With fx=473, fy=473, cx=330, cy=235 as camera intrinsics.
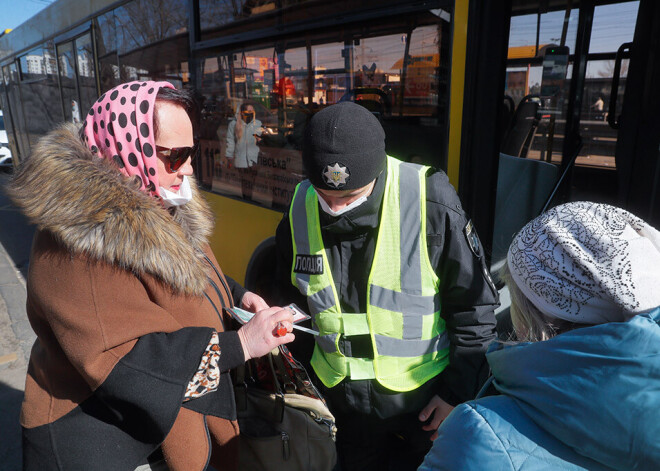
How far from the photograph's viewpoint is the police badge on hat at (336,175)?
1.38 meters

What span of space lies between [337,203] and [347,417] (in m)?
0.80

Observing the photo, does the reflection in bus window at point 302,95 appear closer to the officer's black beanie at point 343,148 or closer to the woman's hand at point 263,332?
the officer's black beanie at point 343,148

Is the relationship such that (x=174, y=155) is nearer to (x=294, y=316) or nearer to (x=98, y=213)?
(x=98, y=213)

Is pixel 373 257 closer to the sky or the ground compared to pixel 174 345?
closer to the sky

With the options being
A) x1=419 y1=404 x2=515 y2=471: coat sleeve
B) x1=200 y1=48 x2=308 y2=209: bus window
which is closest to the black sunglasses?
x1=419 y1=404 x2=515 y2=471: coat sleeve

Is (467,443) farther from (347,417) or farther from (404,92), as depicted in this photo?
(404,92)

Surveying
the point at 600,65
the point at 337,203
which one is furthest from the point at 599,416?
the point at 600,65

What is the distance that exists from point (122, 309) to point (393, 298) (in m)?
0.78

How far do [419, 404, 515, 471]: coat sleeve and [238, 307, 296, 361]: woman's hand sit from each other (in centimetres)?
58

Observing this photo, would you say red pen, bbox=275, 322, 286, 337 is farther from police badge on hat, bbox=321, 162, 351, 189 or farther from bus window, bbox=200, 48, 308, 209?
bus window, bbox=200, 48, 308, 209

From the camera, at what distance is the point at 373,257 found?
1498 millimetres

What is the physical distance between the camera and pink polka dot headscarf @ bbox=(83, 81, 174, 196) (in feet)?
4.29

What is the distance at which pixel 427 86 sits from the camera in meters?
2.17

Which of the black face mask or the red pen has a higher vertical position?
the black face mask
